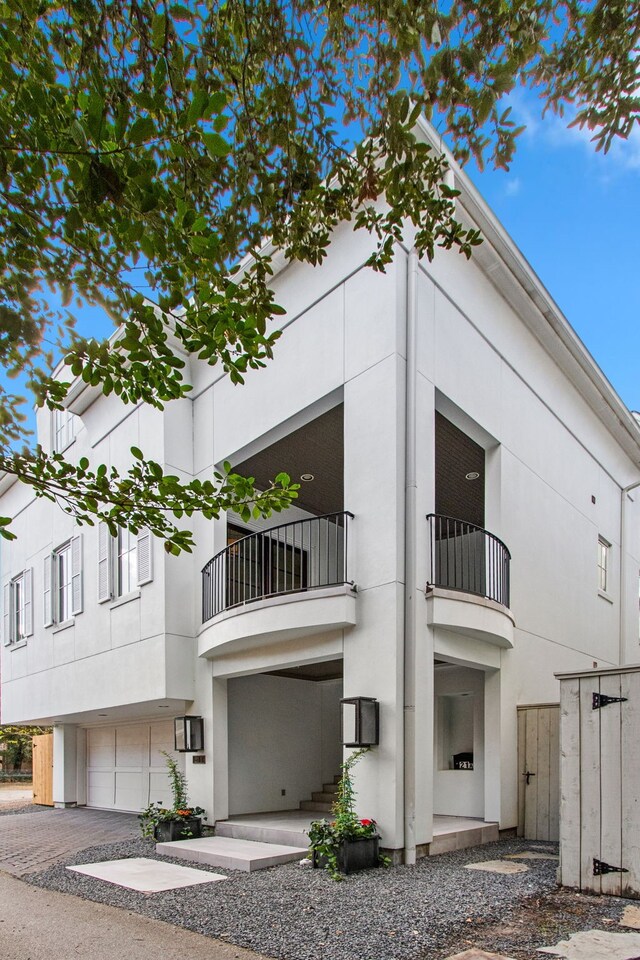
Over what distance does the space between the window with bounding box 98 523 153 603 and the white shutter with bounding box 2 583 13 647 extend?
6.39 metres

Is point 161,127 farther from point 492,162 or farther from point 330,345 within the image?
point 330,345

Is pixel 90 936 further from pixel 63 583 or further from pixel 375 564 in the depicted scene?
pixel 63 583

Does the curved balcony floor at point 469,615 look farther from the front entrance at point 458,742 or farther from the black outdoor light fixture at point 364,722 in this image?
the black outdoor light fixture at point 364,722

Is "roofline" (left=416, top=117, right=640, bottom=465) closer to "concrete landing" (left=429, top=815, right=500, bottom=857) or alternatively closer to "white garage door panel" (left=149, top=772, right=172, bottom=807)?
"concrete landing" (left=429, top=815, right=500, bottom=857)

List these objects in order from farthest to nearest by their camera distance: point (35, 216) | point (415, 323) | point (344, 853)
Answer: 1. point (415, 323)
2. point (344, 853)
3. point (35, 216)

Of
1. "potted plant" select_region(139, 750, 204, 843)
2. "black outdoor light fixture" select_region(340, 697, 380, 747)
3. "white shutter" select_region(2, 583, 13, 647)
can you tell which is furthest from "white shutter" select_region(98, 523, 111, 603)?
"white shutter" select_region(2, 583, 13, 647)

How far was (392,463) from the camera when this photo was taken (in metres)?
8.17

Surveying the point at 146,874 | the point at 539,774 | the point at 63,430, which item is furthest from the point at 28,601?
the point at 539,774

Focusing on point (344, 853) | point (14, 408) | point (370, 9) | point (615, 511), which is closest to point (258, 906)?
point (344, 853)

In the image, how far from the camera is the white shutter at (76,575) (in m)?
13.6

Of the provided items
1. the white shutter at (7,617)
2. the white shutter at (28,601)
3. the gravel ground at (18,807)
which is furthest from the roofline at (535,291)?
the gravel ground at (18,807)

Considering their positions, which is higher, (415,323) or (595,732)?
(415,323)

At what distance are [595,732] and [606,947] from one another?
186cm

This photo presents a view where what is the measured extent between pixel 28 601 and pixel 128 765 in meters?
4.54
